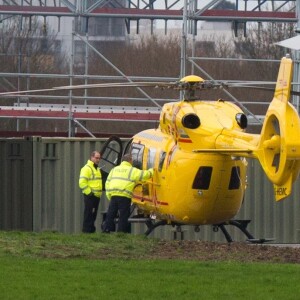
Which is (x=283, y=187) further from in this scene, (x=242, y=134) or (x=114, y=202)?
(x=114, y=202)

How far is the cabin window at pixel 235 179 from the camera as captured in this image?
23.8 meters

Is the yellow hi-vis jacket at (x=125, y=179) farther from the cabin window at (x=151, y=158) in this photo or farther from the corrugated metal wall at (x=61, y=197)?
the corrugated metal wall at (x=61, y=197)

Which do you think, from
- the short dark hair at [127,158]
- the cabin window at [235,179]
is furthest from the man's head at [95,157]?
the cabin window at [235,179]

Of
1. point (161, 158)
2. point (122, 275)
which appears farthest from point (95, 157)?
point (122, 275)

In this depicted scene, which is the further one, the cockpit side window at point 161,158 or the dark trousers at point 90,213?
the dark trousers at point 90,213

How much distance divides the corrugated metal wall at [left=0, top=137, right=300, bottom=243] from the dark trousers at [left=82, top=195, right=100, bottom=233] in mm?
1842

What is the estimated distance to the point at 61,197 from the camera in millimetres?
28703

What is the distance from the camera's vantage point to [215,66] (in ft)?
173

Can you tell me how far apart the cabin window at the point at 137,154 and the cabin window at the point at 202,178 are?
235cm

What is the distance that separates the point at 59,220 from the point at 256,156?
26.7 ft

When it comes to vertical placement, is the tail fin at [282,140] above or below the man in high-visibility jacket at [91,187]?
above

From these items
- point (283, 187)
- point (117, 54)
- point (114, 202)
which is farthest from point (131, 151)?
point (117, 54)

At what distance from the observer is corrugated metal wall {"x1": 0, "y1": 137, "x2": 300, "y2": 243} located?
1113 inches

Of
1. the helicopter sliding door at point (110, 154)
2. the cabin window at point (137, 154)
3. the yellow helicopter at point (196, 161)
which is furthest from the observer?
the helicopter sliding door at point (110, 154)
